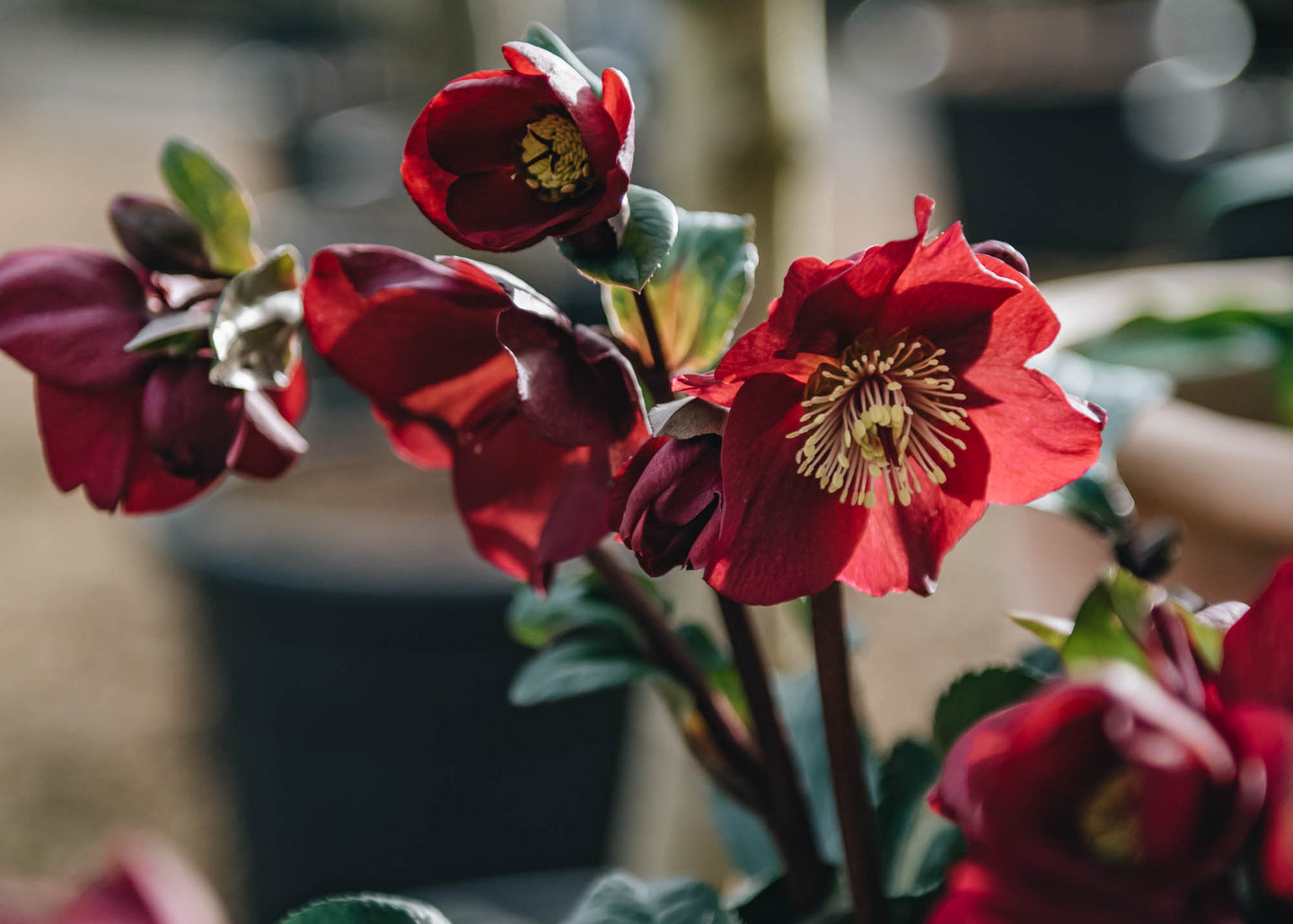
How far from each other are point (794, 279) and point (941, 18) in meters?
4.31

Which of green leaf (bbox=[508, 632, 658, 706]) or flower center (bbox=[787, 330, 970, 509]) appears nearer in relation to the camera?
flower center (bbox=[787, 330, 970, 509])

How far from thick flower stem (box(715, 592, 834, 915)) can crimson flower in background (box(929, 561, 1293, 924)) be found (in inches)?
5.5

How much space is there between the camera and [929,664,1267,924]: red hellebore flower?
166 mm

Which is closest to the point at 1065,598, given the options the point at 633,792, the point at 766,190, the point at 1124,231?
the point at 766,190

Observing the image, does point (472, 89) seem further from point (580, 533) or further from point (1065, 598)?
point (1065, 598)

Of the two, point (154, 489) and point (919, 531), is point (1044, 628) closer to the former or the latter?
point (919, 531)

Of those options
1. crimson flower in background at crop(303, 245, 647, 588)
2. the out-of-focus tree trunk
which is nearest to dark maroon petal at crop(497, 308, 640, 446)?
crimson flower in background at crop(303, 245, 647, 588)

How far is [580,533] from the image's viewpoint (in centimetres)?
29

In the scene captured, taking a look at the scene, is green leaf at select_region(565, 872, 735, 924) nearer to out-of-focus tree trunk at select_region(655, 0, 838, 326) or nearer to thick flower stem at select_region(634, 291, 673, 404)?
thick flower stem at select_region(634, 291, 673, 404)

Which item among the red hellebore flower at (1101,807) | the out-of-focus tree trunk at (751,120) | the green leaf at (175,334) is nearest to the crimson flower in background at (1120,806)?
the red hellebore flower at (1101,807)

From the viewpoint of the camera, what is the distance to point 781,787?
1.15 feet

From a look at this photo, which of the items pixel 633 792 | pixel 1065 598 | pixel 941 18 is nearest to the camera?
pixel 1065 598

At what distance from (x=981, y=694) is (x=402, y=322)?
19 centimetres

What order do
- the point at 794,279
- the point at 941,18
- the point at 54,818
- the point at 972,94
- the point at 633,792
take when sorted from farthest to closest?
the point at 941,18
the point at 972,94
the point at 54,818
the point at 633,792
the point at 794,279
